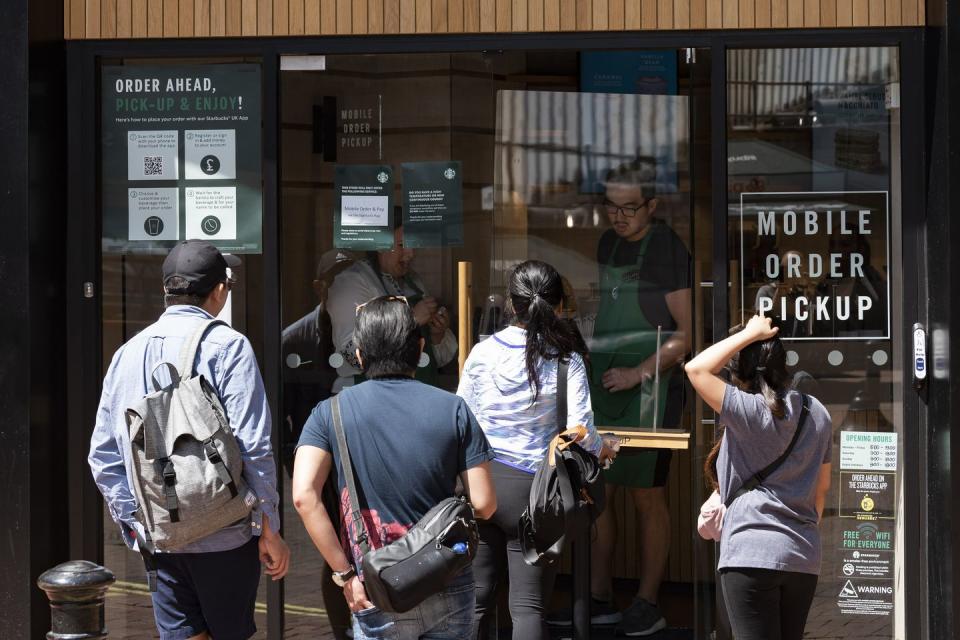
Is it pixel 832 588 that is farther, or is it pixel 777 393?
pixel 832 588

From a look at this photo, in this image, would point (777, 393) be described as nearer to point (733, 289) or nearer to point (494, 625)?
point (733, 289)

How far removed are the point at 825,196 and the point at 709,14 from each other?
1003 mm

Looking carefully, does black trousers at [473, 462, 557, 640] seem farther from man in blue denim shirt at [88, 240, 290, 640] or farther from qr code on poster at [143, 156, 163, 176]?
Answer: qr code on poster at [143, 156, 163, 176]

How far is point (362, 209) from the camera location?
6.24 meters

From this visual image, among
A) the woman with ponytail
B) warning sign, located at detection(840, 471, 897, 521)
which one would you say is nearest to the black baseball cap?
the woman with ponytail

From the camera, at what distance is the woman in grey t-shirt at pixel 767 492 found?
14.2 feet

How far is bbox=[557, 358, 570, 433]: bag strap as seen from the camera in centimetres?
499

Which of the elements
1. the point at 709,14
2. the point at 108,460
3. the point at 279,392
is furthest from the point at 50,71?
the point at 709,14

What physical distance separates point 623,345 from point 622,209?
27.0 inches

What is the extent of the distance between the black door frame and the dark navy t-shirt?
239 cm

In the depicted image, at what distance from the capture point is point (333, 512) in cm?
599

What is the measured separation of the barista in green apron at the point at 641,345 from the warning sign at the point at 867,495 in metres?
0.86

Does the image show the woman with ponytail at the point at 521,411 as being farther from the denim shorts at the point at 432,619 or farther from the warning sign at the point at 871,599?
the warning sign at the point at 871,599

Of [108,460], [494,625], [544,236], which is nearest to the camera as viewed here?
[108,460]
